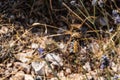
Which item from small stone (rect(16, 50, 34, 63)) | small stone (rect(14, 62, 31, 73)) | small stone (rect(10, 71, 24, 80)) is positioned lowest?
small stone (rect(10, 71, 24, 80))

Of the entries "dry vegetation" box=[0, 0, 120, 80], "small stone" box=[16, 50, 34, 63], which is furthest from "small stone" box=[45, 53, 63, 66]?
"small stone" box=[16, 50, 34, 63]

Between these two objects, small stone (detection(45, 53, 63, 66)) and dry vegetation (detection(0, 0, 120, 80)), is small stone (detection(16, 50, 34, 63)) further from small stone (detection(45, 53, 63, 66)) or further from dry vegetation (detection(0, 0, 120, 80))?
small stone (detection(45, 53, 63, 66))

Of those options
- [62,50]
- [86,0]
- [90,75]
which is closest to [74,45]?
[62,50]

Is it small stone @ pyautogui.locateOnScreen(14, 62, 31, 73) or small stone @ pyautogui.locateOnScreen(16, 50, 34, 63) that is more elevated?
small stone @ pyautogui.locateOnScreen(16, 50, 34, 63)

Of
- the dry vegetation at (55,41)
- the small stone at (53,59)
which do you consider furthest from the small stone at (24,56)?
the small stone at (53,59)

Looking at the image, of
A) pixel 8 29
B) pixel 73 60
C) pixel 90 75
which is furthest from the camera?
pixel 8 29

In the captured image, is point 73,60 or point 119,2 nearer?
point 73,60

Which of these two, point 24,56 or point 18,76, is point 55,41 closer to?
point 24,56

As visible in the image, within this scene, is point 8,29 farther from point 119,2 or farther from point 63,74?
point 119,2
